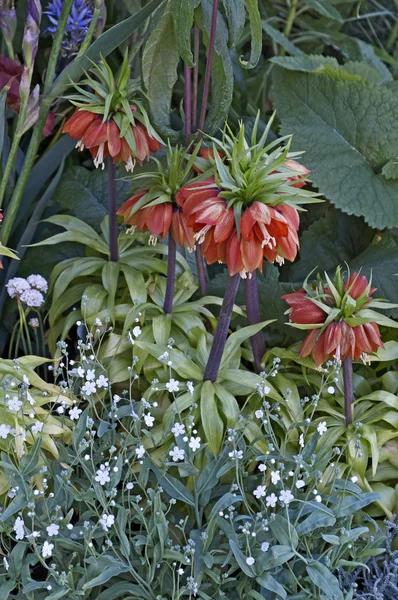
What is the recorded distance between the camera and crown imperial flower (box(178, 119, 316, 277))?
0.76 meters

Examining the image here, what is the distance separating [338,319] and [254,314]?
14 cm

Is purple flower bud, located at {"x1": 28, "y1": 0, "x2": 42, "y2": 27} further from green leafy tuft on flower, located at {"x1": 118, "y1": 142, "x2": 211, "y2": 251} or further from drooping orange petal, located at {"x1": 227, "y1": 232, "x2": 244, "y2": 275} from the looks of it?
drooping orange petal, located at {"x1": 227, "y1": 232, "x2": 244, "y2": 275}

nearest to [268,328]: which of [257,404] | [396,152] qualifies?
[257,404]

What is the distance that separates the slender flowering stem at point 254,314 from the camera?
966 millimetres

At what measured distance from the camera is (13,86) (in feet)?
3.71

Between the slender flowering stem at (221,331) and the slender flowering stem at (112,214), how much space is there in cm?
23

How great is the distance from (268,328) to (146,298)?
8.0 inches

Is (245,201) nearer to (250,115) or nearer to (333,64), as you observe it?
(333,64)

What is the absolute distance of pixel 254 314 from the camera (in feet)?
3.26

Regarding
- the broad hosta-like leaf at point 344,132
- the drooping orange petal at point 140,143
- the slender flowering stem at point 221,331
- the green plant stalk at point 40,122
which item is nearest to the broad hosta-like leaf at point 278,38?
the broad hosta-like leaf at point 344,132

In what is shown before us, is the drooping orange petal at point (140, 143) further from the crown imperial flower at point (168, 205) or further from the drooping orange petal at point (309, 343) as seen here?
the drooping orange petal at point (309, 343)

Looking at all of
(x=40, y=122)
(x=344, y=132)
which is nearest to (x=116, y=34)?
(x=40, y=122)

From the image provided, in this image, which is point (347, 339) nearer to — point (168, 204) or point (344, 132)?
point (168, 204)

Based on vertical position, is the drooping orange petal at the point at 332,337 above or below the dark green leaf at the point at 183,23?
below
